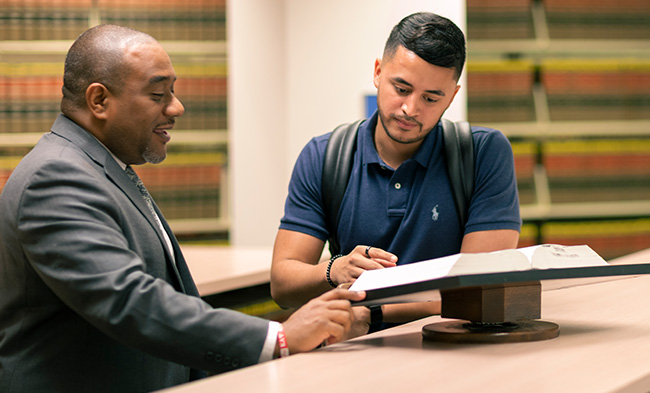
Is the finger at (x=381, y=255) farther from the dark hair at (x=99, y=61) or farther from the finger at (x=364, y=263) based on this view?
the dark hair at (x=99, y=61)

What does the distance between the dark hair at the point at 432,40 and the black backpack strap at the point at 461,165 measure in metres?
0.16

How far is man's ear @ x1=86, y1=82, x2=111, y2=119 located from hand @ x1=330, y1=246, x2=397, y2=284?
571 millimetres

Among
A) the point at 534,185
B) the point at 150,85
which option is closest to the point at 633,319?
the point at 150,85

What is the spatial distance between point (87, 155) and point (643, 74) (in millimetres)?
3687

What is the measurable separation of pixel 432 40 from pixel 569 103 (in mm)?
2746

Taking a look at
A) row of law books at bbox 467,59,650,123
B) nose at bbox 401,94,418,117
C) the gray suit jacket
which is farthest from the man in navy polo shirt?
row of law books at bbox 467,59,650,123

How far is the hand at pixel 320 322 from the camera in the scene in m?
1.28

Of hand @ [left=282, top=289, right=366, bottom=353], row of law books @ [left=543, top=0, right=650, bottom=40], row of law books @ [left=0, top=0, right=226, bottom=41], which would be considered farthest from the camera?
row of law books @ [left=543, top=0, right=650, bottom=40]

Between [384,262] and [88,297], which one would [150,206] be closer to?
[88,297]

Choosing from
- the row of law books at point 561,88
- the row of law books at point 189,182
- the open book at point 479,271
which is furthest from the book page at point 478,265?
the row of law books at point 189,182

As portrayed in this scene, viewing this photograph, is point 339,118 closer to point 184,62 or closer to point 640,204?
point 184,62

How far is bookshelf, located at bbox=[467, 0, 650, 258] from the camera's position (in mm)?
4199

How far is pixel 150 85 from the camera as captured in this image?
1.46 meters

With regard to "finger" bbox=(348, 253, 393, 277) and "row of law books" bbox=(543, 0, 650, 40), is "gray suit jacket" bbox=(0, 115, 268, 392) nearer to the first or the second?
"finger" bbox=(348, 253, 393, 277)
